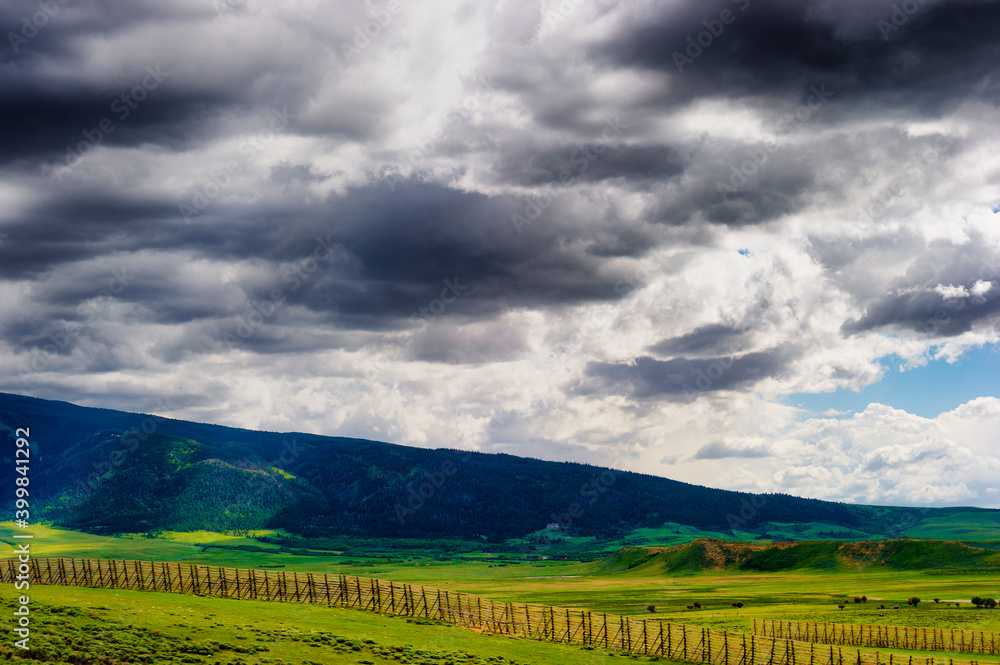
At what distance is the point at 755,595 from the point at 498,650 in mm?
122419

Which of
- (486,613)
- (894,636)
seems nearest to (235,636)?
(486,613)

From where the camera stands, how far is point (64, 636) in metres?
54.2

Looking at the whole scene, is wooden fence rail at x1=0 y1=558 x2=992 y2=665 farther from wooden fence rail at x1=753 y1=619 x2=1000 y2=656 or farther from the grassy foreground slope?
wooden fence rail at x1=753 y1=619 x2=1000 y2=656

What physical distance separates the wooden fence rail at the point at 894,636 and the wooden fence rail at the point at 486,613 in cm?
1755

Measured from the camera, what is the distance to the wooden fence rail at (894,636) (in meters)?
89.3

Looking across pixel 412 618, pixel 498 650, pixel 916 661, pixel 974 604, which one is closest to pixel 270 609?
pixel 412 618

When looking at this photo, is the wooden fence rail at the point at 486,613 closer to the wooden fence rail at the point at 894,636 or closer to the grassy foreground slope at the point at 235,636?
the grassy foreground slope at the point at 235,636

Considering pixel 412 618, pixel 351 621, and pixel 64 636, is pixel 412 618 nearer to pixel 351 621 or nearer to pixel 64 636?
pixel 351 621

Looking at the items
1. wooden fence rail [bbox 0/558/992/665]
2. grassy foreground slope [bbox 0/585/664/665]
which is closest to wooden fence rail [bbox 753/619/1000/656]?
wooden fence rail [bbox 0/558/992/665]

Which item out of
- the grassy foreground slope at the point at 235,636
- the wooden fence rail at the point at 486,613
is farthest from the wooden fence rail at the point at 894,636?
the grassy foreground slope at the point at 235,636

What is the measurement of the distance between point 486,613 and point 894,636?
48.6 meters

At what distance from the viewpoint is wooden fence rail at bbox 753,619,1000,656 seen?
89.3 metres

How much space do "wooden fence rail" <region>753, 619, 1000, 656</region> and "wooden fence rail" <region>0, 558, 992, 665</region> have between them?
57.6ft

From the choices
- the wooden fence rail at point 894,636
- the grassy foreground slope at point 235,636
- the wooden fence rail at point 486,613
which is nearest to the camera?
the grassy foreground slope at point 235,636
